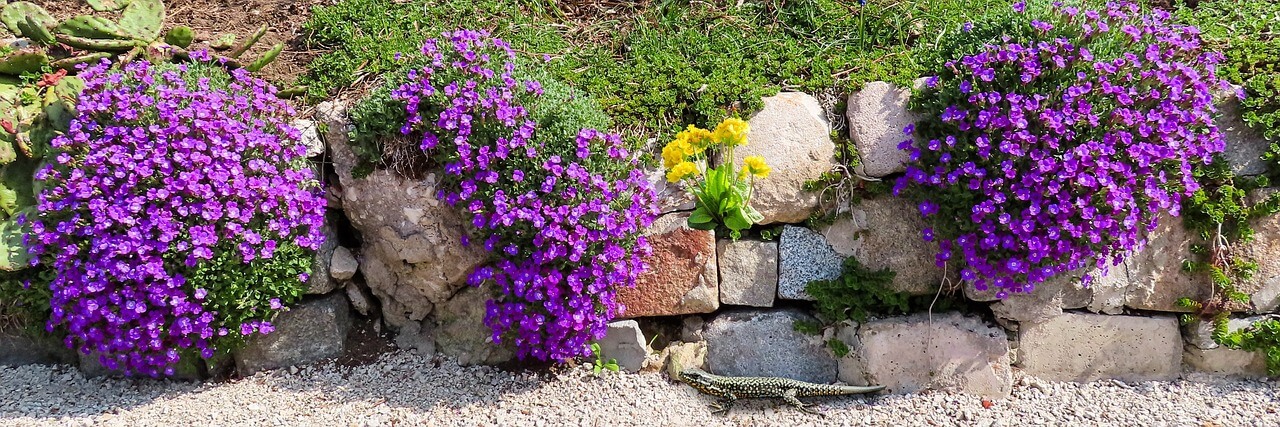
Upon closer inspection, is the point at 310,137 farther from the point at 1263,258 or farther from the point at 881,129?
the point at 1263,258

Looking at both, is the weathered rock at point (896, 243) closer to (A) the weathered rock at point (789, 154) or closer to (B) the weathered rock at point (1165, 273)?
(A) the weathered rock at point (789, 154)

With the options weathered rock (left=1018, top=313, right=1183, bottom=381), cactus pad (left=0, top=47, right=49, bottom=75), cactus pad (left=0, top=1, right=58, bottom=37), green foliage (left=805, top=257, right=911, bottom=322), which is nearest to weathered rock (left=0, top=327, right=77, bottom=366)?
cactus pad (left=0, top=47, right=49, bottom=75)

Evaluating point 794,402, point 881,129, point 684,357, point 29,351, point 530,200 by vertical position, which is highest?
point 881,129

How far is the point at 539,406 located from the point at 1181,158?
Result: 8.66ft

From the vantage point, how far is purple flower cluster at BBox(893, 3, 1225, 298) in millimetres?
3326

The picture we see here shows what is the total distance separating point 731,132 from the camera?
3.52 meters

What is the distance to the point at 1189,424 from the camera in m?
3.44

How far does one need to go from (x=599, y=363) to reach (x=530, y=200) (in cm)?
79

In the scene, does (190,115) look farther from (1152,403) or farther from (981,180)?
(1152,403)

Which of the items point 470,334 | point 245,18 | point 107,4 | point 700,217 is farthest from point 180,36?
point 700,217

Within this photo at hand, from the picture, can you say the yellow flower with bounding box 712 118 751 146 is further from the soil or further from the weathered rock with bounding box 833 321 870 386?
the soil

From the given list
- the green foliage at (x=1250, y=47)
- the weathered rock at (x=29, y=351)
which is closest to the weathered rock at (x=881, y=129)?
the green foliage at (x=1250, y=47)

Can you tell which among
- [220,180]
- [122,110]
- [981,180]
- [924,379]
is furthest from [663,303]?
[122,110]

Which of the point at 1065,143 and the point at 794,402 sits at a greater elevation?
the point at 1065,143
